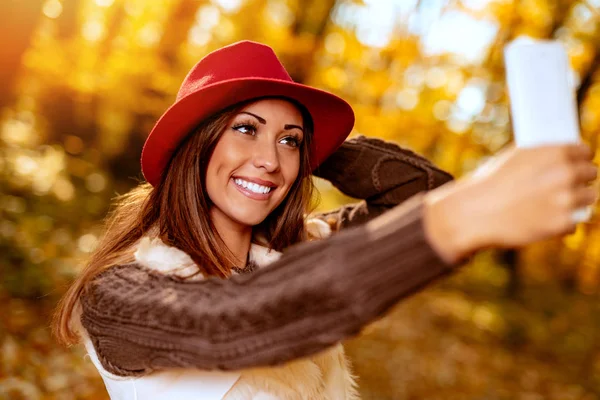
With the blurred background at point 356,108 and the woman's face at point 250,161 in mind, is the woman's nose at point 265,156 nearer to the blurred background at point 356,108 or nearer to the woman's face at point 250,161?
the woman's face at point 250,161

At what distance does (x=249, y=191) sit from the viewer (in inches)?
79.6

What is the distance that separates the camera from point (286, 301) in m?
1.05

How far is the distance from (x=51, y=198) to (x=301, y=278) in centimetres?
663

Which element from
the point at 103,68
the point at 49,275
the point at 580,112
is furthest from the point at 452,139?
the point at 49,275

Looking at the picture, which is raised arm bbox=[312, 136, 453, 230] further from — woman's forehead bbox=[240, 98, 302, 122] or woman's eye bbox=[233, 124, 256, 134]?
woman's eye bbox=[233, 124, 256, 134]

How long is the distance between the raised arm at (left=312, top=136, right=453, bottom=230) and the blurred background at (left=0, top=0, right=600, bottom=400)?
11.5ft

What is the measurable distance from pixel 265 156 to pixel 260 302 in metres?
0.99

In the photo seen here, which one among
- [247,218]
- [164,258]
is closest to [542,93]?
[164,258]

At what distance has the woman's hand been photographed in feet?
2.85

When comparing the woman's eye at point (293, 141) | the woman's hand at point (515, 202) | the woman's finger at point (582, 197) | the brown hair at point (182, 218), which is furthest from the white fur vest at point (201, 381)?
the woman's finger at point (582, 197)

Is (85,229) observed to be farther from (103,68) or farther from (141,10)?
(141,10)

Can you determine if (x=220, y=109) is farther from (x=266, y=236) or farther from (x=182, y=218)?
(x=266, y=236)

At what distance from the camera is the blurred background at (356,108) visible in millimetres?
6473

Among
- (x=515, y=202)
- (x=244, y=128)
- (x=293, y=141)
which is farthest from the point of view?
(x=293, y=141)
